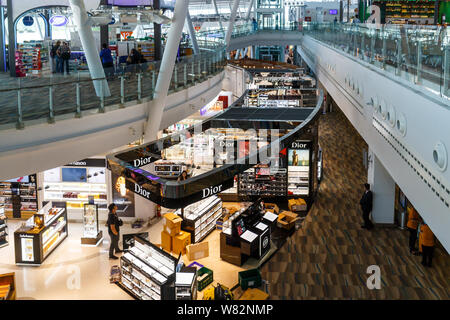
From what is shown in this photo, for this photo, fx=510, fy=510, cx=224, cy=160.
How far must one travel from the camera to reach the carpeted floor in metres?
9.83

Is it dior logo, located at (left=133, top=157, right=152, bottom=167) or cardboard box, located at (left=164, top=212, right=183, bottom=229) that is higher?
dior logo, located at (left=133, top=157, right=152, bottom=167)

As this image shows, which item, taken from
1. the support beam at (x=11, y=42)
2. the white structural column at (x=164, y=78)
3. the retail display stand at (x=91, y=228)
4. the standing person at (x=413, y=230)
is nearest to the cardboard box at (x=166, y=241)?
the retail display stand at (x=91, y=228)

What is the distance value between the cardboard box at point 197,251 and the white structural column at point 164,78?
106 inches

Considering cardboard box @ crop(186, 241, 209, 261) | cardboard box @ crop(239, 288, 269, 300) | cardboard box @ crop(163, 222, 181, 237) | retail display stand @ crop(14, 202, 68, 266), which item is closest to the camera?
cardboard box @ crop(239, 288, 269, 300)

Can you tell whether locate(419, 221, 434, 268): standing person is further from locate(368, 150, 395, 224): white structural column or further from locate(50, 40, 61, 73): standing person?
locate(50, 40, 61, 73): standing person

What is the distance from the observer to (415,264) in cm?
1095

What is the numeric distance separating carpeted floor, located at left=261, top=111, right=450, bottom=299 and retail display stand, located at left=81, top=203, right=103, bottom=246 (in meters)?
4.31

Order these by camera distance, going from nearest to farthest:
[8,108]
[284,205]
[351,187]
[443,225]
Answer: [443,225] → [8,108] → [284,205] → [351,187]

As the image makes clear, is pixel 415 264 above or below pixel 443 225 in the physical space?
below

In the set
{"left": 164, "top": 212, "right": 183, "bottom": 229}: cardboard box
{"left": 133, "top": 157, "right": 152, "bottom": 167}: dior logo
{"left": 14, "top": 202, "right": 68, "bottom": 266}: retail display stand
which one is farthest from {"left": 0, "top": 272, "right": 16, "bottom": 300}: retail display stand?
{"left": 164, "top": 212, "right": 183, "bottom": 229}: cardboard box

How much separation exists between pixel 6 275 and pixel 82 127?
3.07 m

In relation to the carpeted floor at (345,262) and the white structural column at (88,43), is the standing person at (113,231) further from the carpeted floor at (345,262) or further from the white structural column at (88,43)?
the carpeted floor at (345,262)
